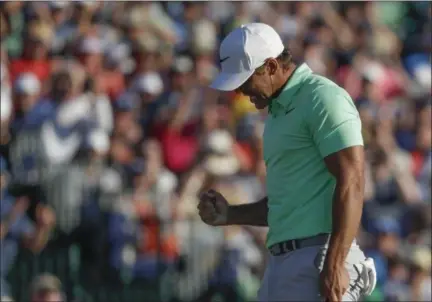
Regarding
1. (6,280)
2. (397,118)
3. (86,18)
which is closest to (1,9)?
(86,18)

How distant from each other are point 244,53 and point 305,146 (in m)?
0.50

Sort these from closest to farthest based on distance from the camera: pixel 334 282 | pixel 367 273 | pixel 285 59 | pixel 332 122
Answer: pixel 334 282
pixel 332 122
pixel 367 273
pixel 285 59

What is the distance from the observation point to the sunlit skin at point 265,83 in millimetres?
5359

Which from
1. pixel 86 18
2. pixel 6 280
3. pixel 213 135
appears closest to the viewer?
pixel 6 280

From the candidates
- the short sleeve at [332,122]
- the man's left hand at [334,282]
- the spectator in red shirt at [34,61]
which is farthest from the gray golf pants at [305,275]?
the spectator in red shirt at [34,61]

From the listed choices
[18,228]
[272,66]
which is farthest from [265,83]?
[18,228]

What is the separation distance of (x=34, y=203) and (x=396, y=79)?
17.1 feet

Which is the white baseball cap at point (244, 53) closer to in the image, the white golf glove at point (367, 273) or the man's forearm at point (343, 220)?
the man's forearm at point (343, 220)

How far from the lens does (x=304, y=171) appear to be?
5270 mm

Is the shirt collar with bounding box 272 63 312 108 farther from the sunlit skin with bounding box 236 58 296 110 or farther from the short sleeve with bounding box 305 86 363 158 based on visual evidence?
the short sleeve with bounding box 305 86 363 158

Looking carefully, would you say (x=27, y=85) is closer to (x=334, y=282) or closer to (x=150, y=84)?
(x=150, y=84)

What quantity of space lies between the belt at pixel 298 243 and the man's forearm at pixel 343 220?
0.23m

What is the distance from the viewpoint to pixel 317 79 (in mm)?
5332

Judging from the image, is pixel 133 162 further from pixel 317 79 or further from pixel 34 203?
pixel 317 79
